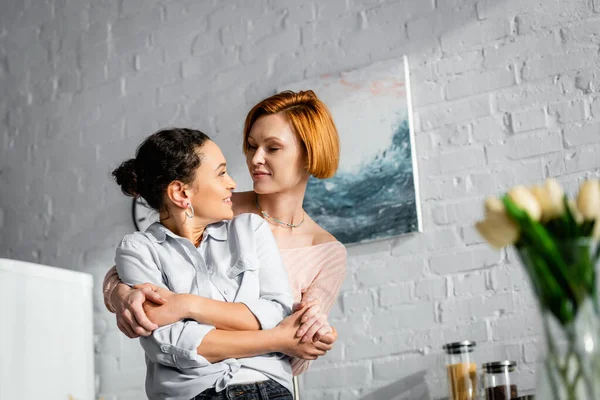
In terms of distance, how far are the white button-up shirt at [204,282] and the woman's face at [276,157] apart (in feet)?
1.06

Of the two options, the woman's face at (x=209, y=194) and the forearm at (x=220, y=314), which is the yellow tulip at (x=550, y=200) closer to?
the forearm at (x=220, y=314)

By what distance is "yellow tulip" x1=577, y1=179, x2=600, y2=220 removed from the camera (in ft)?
2.56

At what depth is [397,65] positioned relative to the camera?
3.10 meters

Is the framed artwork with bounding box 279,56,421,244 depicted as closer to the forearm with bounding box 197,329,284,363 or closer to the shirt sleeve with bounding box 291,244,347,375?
the shirt sleeve with bounding box 291,244,347,375

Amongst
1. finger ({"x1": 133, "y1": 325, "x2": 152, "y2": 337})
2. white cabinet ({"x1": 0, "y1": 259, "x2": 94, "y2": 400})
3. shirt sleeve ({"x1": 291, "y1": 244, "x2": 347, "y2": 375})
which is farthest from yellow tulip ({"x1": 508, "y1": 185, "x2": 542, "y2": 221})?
white cabinet ({"x1": 0, "y1": 259, "x2": 94, "y2": 400})

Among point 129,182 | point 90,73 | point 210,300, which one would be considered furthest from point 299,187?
point 90,73

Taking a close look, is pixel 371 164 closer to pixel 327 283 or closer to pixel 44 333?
pixel 327 283

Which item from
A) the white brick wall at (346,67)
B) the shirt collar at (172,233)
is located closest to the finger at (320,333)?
the shirt collar at (172,233)

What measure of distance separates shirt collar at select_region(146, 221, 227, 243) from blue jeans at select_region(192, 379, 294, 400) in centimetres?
38

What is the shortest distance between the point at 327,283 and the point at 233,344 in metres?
0.57

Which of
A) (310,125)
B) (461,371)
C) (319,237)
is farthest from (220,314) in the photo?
(461,371)

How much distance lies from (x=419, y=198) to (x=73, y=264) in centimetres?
178

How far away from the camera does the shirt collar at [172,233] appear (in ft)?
5.93

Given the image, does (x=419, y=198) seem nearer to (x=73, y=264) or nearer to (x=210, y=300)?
(x=210, y=300)
